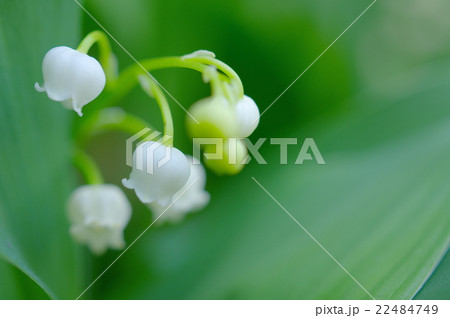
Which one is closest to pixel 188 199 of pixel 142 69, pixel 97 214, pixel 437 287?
pixel 97 214

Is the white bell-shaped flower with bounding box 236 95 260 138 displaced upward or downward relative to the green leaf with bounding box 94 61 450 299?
upward

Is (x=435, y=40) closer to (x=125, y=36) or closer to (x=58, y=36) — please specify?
(x=125, y=36)

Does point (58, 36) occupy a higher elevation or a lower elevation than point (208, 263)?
higher

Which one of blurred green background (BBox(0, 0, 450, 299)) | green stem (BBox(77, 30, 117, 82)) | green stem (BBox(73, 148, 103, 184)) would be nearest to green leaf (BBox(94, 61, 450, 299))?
blurred green background (BBox(0, 0, 450, 299))

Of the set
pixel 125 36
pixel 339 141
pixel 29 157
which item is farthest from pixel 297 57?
pixel 29 157

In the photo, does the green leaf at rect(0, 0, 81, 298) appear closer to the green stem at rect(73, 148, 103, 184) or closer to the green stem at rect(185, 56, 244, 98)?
the green stem at rect(73, 148, 103, 184)

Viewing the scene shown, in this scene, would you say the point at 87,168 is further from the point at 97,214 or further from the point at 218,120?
the point at 218,120
